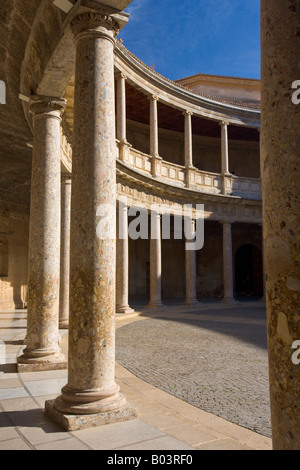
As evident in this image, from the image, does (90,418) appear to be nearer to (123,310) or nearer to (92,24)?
(92,24)

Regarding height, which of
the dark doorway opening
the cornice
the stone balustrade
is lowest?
the dark doorway opening

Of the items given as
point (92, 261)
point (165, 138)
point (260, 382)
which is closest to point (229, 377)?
point (260, 382)

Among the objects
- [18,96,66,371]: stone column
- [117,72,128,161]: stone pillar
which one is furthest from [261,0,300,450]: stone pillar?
[117,72,128,161]: stone pillar

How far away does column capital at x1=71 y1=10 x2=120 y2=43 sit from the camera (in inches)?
177

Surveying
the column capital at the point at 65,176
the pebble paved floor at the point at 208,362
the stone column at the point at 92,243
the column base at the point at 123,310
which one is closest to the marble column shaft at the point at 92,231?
the stone column at the point at 92,243

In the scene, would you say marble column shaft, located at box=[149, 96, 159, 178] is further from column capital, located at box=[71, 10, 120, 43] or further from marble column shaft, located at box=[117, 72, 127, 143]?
column capital, located at box=[71, 10, 120, 43]

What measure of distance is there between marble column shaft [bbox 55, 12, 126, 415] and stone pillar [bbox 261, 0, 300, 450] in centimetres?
239

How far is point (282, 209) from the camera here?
78.8 inches

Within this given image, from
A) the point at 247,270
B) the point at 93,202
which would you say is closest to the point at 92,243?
the point at 93,202

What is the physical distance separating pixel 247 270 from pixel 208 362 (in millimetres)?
19693

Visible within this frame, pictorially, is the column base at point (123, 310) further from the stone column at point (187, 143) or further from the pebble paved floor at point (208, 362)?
the stone column at point (187, 143)

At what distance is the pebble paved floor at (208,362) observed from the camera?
208 inches

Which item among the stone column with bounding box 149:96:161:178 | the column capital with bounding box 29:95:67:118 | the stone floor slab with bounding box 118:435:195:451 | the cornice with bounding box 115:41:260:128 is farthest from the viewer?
the stone column with bounding box 149:96:161:178

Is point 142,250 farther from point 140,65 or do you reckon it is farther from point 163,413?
point 163,413
